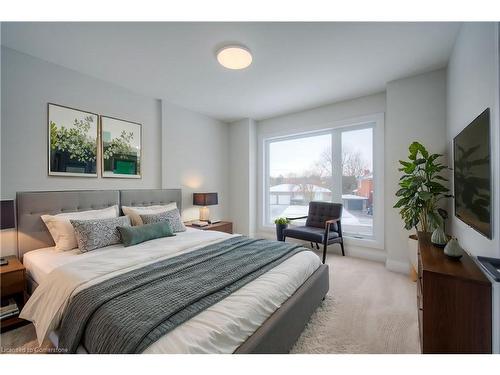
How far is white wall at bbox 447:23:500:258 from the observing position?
49.0 inches

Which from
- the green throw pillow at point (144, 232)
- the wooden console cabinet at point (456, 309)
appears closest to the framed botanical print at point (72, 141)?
the green throw pillow at point (144, 232)

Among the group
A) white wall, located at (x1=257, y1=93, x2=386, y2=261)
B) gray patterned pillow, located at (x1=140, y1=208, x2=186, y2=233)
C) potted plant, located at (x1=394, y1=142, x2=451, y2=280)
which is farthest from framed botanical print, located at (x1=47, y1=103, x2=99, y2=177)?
potted plant, located at (x1=394, y1=142, x2=451, y2=280)

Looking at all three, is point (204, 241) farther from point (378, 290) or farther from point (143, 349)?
point (378, 290)

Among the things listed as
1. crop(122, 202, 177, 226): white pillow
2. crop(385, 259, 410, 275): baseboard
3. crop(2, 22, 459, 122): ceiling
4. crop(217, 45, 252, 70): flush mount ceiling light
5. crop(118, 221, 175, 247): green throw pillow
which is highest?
crop(2, 22, 459, 122): ceiling

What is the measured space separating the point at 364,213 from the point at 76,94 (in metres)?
4.39

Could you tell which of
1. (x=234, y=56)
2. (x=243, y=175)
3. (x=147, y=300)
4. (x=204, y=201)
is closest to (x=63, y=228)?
(x=147, y=300)

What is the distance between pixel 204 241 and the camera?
246 centimetres

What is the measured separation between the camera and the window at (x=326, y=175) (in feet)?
11.7

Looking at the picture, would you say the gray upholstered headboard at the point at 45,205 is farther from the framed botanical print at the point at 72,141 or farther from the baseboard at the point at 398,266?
the baseboard at the point at 398,266

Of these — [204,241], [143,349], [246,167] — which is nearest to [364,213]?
[246,167]

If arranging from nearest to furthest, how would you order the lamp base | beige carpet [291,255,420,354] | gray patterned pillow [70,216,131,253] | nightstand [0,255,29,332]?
beige carpet [291,255,420,354] → nightstand [0,255,29,332] → gray patterned pillow [70,216,131,253] → the lamp base

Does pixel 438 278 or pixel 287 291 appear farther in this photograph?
pixel 287 291

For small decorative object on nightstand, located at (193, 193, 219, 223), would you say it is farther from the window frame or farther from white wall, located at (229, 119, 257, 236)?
the window frame

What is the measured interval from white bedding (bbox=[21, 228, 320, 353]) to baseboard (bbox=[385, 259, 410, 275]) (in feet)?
5.14
